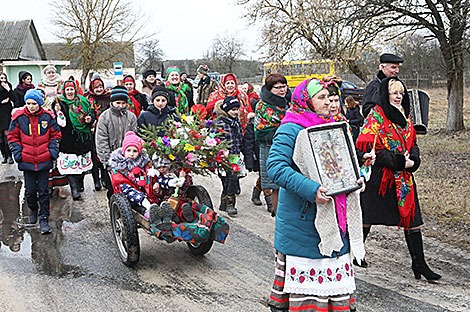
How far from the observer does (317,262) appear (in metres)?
3.45

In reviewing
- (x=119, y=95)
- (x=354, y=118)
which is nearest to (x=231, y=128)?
Result: (x=119, y=95)

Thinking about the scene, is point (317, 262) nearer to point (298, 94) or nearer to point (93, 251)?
point (298, 94)

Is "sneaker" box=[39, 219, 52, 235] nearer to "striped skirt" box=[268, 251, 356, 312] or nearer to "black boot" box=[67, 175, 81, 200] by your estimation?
"black boot" box=[67, 175, 81, 200]

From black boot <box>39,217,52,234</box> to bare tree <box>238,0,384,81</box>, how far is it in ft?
29.9

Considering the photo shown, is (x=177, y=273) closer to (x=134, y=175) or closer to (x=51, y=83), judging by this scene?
(x=134, y=175)

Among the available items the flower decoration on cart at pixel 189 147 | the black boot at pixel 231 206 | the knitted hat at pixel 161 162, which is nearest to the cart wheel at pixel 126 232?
the knitted hat at pixel 161 162

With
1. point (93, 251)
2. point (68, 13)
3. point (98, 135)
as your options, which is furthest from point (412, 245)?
point (68, 13)

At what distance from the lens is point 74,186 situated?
29.6 ft

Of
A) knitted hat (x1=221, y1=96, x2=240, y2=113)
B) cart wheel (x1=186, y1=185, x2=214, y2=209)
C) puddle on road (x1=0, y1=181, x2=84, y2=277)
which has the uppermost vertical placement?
knitted hat (x1=221, y1=96, x2=240, y2=113)

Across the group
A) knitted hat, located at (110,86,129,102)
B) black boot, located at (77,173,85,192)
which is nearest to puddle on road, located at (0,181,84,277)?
black boot, located at (77,173,85,192)

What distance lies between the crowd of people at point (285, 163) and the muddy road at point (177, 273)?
0.38 metres

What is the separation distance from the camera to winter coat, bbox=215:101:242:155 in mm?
7652

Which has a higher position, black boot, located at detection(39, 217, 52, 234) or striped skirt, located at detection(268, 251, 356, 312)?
striped skirt, located at detection(268, 251, 356, 312)

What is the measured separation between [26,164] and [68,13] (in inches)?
1146
